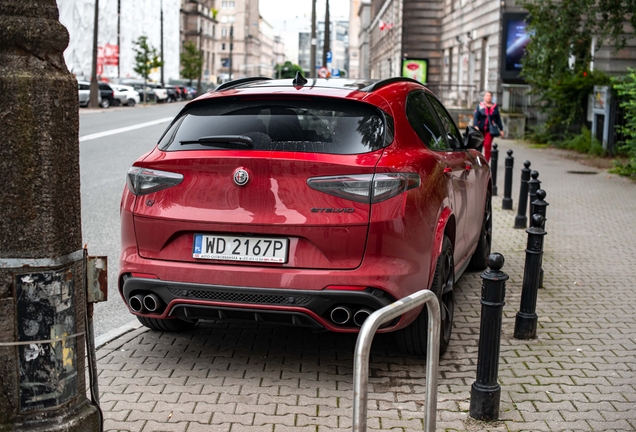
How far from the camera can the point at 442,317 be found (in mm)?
5309

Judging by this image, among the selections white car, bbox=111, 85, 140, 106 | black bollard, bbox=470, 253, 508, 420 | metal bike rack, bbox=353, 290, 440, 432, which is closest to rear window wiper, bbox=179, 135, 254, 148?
black bollard, bbox=470, 253, 508, 420

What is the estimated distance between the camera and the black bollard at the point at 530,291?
5.80 metres

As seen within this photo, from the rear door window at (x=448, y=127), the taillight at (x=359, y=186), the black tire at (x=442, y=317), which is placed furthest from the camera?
the rear door window at (x=448, y=127)

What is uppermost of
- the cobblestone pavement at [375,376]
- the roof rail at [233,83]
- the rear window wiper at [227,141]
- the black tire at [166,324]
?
the roof rail at [233,83]

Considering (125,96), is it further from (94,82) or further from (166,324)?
(166,324)

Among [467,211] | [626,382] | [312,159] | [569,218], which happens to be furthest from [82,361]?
[569,218]

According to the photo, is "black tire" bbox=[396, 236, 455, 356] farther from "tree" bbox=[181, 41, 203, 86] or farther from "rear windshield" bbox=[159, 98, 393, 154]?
"tree" bbox=[181, 41, 203, 86]

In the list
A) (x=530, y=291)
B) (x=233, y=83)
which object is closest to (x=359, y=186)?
(x=233, y=83)

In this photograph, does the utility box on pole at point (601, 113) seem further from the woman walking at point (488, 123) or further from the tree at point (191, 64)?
the tree at point (191, 64)

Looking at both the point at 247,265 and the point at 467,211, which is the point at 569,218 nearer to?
the point at 467,211

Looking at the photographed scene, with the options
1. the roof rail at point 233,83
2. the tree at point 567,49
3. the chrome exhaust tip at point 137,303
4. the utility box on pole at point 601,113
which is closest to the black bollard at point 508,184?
the roof rail at point 233,83

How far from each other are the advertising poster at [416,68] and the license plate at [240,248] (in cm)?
4564

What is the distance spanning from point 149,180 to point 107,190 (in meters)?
9.04

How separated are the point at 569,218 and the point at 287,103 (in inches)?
307
